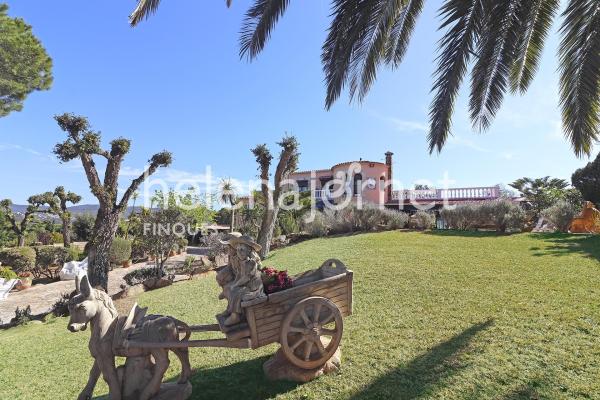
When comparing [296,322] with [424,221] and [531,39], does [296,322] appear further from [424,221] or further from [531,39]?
[424,221]

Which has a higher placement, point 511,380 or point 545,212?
point 545,212

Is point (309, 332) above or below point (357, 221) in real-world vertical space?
below


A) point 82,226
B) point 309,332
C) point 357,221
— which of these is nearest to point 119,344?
point 309,332

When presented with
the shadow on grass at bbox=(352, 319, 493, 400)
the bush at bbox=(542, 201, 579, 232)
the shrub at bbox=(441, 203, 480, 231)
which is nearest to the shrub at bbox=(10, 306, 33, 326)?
the shadow on grass at bbox=(352, 319, 493, 400)

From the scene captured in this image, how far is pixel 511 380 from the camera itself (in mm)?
3582

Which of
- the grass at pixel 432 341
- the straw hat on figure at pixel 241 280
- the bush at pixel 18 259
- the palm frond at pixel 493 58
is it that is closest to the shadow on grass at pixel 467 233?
the grass at pixel 432 341

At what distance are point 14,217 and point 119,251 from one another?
341 inches

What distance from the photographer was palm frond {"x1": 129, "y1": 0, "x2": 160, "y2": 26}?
14.7 ft

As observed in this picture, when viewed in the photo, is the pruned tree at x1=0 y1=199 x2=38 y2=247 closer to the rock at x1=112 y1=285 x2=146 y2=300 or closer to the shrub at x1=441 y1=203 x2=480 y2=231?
the rock at x1=112 y1=285 x2=146 y2=300

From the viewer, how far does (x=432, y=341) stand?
4.62m

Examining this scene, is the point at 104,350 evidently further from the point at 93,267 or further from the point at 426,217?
the point at 426,217

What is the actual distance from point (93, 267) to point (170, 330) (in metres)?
7.70

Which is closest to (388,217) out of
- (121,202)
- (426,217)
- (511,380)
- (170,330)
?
(426,217)

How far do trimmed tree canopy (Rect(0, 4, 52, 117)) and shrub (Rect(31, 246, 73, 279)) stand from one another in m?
5.99
